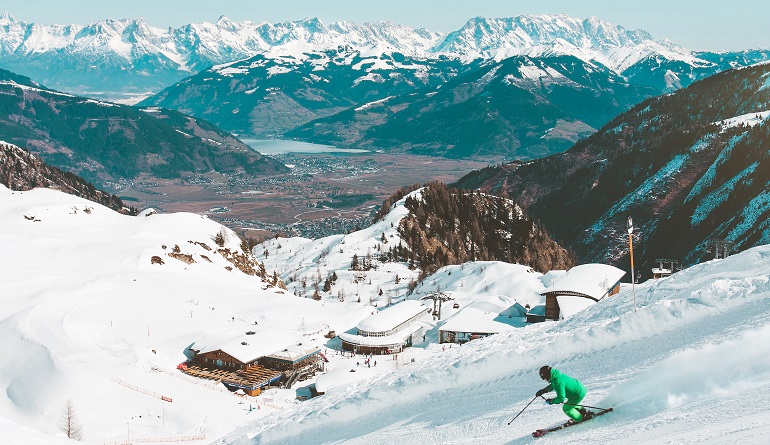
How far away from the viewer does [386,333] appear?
7175 cm

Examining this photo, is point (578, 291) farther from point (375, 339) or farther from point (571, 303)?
point (375, 339)

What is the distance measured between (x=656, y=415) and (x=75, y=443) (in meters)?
32.1

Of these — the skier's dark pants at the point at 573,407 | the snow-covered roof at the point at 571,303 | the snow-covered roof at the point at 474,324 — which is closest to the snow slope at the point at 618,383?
the skier's dark pants at the point at 573,407

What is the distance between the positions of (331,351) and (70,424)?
95.7ft

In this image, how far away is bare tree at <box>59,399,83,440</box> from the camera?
43219 millimetres

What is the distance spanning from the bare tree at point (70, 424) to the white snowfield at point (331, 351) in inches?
20.3

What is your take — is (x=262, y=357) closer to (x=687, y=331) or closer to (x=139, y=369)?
(x=139, y=369)

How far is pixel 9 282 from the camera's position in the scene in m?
75.4

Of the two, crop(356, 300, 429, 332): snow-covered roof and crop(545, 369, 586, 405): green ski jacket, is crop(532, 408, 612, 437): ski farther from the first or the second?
crop(356, 300, 429, 332): snow-covered roof

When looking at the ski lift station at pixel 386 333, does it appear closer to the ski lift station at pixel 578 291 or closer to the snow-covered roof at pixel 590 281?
the ski lift station at pixel 578 291

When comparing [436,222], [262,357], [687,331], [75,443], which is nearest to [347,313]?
[262,357]

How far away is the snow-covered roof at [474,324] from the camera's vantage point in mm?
73312

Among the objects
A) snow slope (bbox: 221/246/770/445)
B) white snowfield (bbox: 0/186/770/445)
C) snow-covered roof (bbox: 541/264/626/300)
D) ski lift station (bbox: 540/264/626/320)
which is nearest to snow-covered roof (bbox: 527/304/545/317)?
ski lift station (bbox: 540/264/626/320)

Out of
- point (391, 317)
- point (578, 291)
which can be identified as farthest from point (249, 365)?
point (578, 291)
